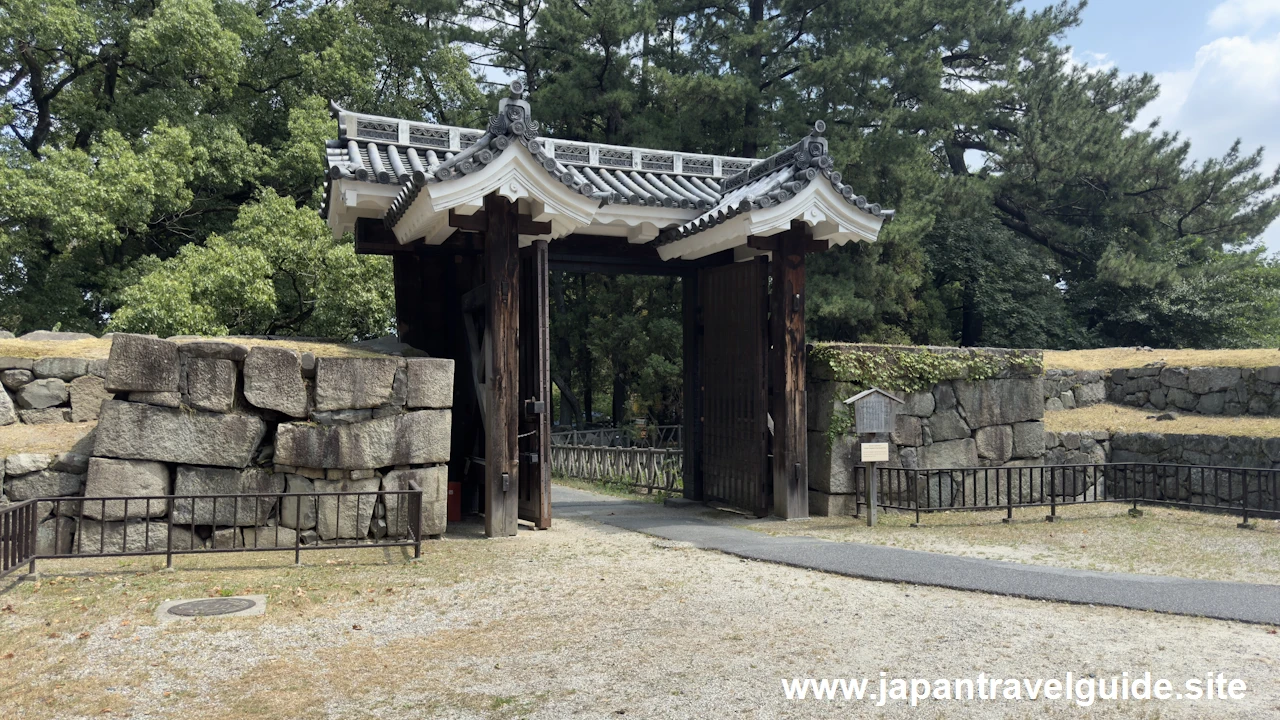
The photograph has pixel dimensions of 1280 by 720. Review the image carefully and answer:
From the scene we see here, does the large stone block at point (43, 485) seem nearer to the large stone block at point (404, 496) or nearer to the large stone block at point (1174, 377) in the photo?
the large stone block at point (404, 496)

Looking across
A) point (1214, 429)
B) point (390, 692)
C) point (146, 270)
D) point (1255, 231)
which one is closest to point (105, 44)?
point (146, 270)

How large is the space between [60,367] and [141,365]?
2863 mm

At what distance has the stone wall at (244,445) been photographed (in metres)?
8.41

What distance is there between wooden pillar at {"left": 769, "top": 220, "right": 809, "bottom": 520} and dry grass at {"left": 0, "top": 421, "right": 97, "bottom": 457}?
26.0 feet

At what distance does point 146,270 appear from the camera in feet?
60.5

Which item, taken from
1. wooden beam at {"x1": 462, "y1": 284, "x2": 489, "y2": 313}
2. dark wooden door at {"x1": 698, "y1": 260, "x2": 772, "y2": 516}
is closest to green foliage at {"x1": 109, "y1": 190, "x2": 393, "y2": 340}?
wooden beam at {"x1": 462, "y1": 284, "x2": 489, "y2": 313}

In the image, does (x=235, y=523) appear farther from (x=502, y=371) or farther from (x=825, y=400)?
(x=825, y=400)

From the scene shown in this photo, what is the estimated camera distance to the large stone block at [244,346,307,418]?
8680 mm

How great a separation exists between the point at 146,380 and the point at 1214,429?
A: 15449 mm

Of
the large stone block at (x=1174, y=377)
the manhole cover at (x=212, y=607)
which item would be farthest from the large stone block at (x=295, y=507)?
the large stone block at (x=1174, y=377)

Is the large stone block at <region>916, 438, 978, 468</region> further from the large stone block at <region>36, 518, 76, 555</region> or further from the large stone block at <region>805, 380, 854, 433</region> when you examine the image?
the large stone block at <region>36, 518, 76, 555</region>

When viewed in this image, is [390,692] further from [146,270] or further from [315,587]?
[146,270]

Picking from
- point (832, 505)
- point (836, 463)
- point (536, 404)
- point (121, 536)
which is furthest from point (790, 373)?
point (121, 536)

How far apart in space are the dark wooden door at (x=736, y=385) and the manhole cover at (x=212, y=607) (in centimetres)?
684
